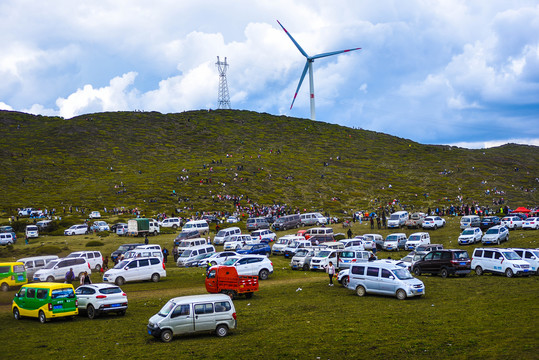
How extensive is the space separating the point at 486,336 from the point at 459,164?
434ft

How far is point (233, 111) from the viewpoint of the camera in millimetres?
191500

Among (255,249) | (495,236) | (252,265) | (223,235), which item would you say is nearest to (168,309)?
(252,265)

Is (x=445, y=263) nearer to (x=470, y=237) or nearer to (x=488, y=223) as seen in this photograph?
(x=470, y=237)

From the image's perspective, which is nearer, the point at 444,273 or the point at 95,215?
the point at 444,273

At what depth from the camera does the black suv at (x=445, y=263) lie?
32094mm

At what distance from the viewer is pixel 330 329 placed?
1923cm

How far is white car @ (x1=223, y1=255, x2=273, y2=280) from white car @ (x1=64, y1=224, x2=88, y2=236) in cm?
3601

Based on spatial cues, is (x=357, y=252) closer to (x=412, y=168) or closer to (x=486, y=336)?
(x=486, y=336)

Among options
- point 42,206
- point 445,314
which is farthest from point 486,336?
point 42,206

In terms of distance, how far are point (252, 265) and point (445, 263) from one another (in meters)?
12.7

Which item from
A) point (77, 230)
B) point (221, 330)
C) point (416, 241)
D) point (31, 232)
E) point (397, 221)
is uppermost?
point (31, 232)

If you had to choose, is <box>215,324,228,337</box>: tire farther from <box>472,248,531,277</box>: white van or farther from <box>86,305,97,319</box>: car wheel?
<box>472,248,531,277</box>: white van

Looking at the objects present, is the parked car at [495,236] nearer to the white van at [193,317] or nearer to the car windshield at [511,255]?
the car windshield at [511,255]

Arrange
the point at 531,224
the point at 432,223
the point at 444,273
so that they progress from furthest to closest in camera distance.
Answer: the point at 432,223, the point at 531,224, the point at 444,273
